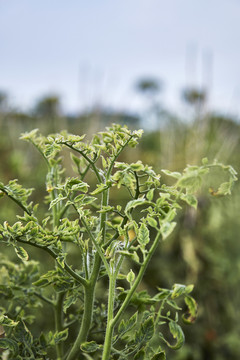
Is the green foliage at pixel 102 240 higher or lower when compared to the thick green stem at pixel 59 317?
higher

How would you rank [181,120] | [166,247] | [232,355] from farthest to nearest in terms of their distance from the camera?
[181,120] < [166,247] < [232,355]

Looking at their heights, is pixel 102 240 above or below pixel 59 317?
above

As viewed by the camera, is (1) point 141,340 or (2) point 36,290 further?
(2) point 36,290

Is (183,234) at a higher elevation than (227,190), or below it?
below

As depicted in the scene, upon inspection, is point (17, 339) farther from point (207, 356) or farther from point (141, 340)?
point (207, 356)

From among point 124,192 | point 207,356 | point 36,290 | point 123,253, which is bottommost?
point 207,356

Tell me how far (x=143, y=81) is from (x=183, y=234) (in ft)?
16.5

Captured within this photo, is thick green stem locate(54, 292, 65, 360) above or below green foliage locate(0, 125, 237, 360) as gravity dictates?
below

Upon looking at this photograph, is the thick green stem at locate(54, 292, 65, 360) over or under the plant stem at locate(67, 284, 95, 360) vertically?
under

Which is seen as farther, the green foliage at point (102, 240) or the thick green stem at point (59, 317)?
the thick green stem at point (59, 317)

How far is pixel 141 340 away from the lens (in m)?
0.47

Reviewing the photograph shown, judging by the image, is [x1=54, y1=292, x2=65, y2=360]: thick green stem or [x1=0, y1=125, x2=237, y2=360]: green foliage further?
[x1=54, y1=292, x2=65, y2=360]: thick green stem

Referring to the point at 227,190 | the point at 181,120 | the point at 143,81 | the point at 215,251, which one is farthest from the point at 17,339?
the point at 143,81

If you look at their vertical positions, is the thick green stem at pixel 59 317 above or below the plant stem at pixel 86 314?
below
